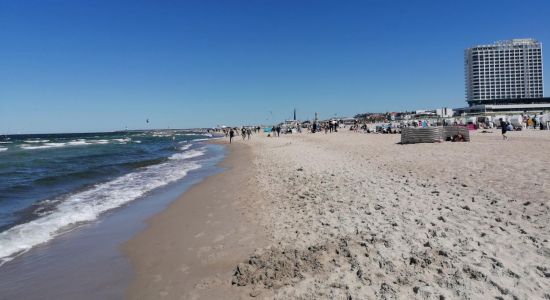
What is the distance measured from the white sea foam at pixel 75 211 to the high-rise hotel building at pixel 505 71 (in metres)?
117

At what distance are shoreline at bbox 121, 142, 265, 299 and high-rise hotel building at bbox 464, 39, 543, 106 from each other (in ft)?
393

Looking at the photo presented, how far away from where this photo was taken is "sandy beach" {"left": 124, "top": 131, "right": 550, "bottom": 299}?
12.4 feet

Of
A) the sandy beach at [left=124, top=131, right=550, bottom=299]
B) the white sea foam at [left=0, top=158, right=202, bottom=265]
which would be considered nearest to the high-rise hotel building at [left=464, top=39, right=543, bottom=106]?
the white sea foam at [left=0, top=158, right=202, bottom=265]

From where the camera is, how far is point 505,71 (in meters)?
114

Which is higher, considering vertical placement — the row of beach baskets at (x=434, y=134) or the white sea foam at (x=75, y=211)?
the row of beach baskets at (x=434, y=134)

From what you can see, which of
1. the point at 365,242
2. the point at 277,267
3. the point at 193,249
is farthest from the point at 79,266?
the point at 365,242

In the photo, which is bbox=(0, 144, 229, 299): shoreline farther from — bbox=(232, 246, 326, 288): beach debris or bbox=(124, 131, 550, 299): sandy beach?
bbox=(232, 246, 326, 288): beach debris

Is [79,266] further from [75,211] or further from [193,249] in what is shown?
[75,211]

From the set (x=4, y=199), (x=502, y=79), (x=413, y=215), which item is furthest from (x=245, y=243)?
(x=502, y=79)

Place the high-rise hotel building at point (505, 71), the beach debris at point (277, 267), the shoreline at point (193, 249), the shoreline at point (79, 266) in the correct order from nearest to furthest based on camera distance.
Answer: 1. the beach debris at point (277, 267)
2. the shoreline at point (193, 249)
3. the shoreline at point (79, 266)
4. the high-rise hotel building at point (505, 71)

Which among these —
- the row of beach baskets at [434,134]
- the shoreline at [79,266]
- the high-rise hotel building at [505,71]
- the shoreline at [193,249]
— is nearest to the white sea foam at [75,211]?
the shoreline at [79,266]

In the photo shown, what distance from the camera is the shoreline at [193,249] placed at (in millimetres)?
4480

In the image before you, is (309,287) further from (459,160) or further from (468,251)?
(459,160)

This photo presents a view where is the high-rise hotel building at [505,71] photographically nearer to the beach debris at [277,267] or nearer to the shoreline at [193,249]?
the shoreline at [193,249]
